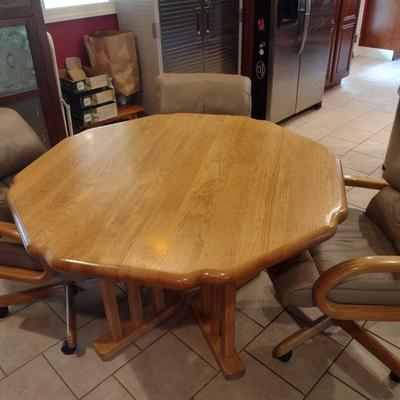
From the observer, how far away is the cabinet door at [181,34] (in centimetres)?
285

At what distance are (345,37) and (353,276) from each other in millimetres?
4073

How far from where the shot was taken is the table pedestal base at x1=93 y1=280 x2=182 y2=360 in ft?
4.95

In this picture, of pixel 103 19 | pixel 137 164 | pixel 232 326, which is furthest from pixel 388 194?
pixel 103 19

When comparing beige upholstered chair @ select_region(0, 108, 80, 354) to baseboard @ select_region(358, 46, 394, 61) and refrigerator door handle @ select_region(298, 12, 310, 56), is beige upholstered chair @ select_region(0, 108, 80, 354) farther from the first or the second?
baseboard @ select_region(358, 46, 394, 61)

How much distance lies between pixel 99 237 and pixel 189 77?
1.33 m

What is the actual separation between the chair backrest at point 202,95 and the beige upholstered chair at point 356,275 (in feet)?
2.59

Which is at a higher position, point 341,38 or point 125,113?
point 341,38

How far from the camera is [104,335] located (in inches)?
64.3

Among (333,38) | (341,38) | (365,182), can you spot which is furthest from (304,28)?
(365,182)

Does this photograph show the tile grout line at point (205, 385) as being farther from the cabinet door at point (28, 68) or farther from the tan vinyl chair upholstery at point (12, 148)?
the cabinet door at point (28, 68)

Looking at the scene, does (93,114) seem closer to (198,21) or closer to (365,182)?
(198,21)

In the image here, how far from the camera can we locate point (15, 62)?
2.36 m

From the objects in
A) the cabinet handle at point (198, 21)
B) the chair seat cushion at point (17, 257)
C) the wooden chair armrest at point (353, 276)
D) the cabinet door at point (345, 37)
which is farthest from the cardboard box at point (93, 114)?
the cabinet door at point (345, 37)

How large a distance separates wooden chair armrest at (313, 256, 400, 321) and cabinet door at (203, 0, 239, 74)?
2.59 meters
